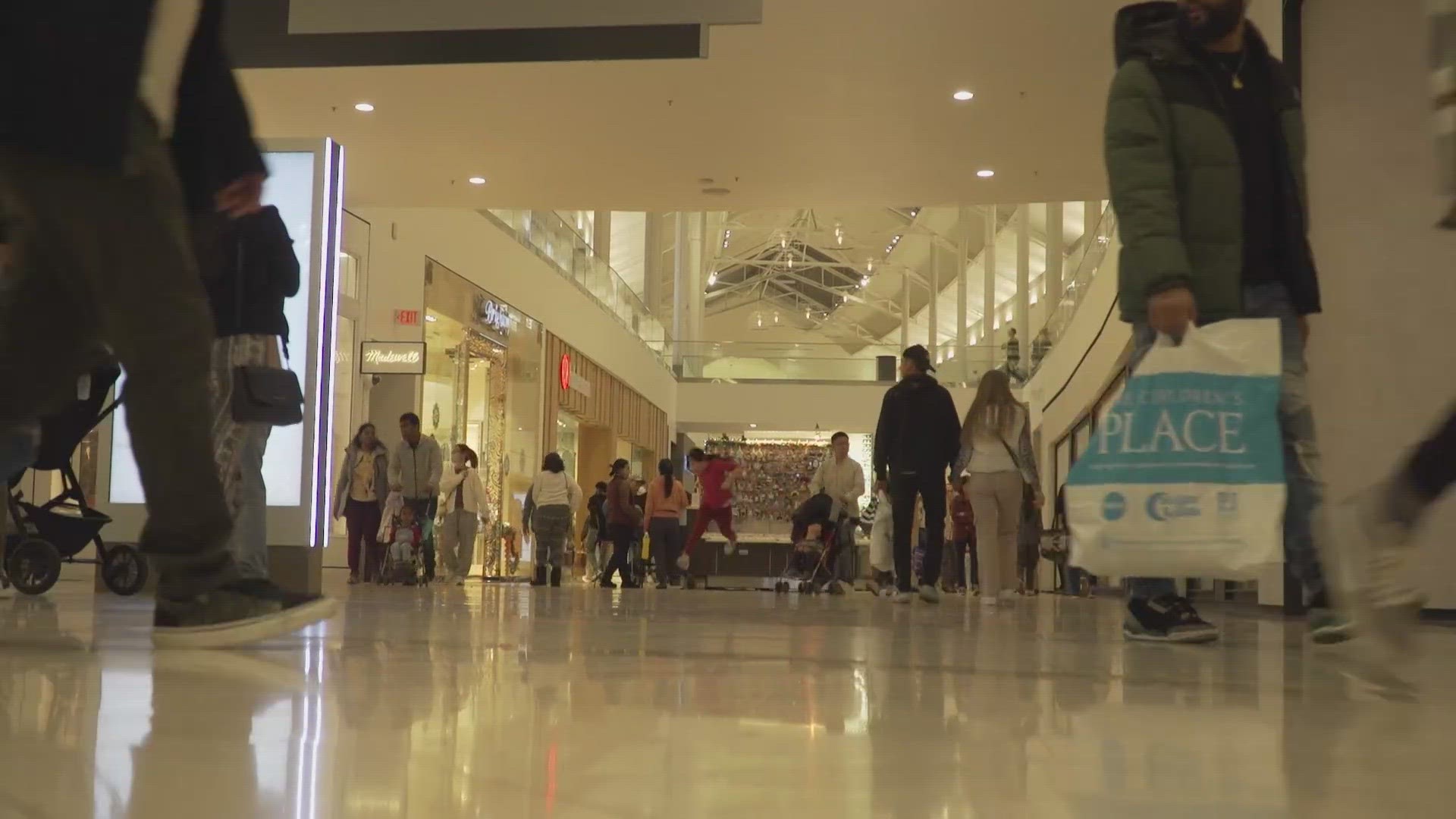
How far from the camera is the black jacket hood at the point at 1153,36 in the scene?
367 centimetres

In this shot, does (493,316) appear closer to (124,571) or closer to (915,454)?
(915,454)

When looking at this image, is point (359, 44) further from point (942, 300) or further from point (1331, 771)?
point (942, 300)

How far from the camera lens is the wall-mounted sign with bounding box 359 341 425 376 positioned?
14.4 metres

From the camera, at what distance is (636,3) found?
28.9 feet

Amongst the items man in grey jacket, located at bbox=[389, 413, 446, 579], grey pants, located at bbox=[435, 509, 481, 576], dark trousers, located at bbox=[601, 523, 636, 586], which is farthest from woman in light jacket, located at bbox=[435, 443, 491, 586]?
dark trousers, located at bbox=[601, 523, 636, 586]

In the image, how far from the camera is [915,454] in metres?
8.62

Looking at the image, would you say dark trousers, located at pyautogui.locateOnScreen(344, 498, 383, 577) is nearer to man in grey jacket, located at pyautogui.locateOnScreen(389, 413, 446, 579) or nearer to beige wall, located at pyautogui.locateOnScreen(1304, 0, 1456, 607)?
man in grey jacket, located at pyautogui.locateOnScreen(389, 413, 446, 579)

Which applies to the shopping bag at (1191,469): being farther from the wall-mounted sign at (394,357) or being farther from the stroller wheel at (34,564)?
the wall-mounted sign at (394,357)

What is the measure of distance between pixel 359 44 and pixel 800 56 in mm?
3078

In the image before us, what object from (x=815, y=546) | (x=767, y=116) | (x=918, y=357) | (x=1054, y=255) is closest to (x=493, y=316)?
(x=815, y=546)

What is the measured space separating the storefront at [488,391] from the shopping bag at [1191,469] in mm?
14001

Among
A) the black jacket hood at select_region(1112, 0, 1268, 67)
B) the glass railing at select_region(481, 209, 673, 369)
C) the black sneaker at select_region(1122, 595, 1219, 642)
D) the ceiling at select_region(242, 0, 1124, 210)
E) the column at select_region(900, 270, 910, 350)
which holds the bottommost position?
the black sneaker at select_region(1122, 595, 1219, 642)

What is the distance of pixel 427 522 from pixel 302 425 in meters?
4.40

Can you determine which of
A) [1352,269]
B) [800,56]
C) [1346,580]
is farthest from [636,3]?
[1346,580]
